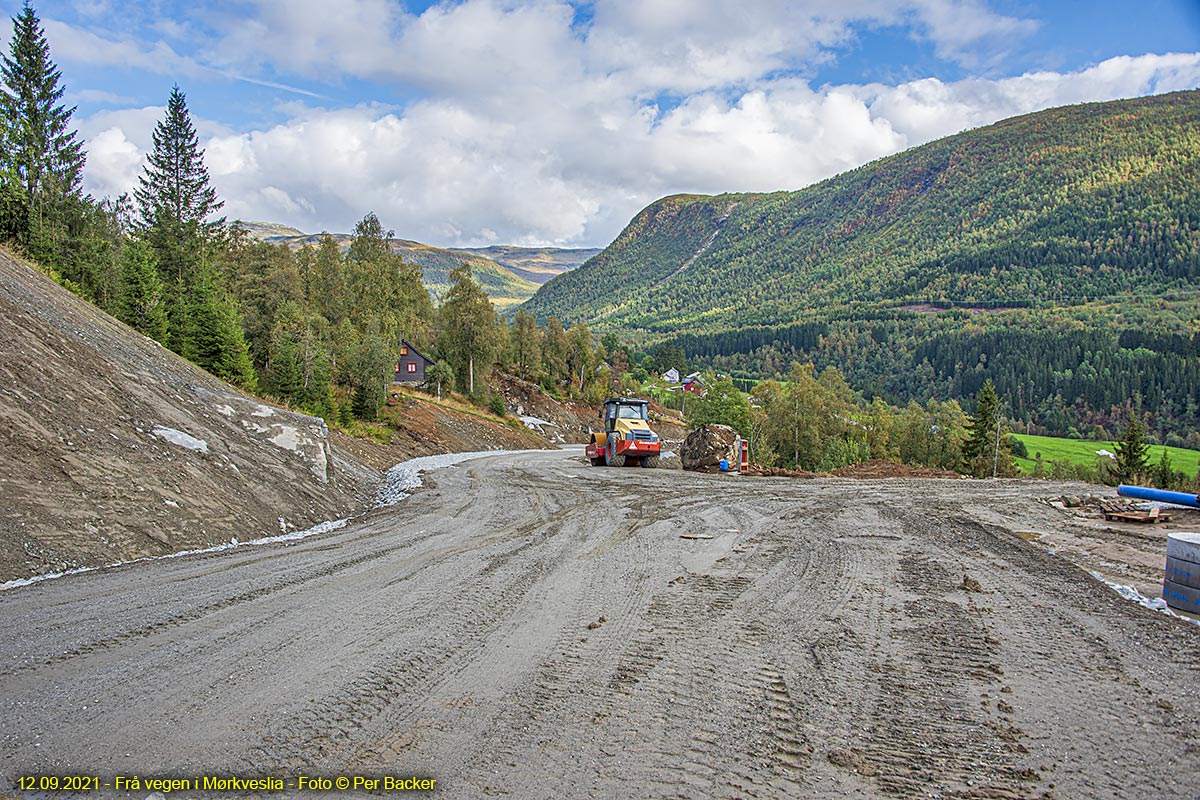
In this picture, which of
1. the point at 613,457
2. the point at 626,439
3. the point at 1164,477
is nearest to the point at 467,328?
the point at 613,457

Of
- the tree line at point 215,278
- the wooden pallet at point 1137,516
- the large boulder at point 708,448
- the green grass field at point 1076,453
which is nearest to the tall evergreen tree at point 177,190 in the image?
the tree line at point 215,278

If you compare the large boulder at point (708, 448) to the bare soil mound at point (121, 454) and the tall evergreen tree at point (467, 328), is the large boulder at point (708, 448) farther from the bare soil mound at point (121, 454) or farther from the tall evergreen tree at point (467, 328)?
the tall evergreen tree at point (467, 328)

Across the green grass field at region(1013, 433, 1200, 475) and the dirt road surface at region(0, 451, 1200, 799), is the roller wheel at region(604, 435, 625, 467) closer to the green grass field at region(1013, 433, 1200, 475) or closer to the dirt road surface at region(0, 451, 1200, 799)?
the dirt road surface at region(0, 451, 1200, 799)

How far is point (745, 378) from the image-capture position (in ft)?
553

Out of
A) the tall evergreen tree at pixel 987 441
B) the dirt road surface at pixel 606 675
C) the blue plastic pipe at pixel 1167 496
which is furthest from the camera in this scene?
the tall evergreen tree at pixel 987 441

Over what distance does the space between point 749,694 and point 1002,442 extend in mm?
64621

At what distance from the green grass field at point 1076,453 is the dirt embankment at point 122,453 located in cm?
8636

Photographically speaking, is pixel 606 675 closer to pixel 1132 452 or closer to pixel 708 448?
pixel 708 448

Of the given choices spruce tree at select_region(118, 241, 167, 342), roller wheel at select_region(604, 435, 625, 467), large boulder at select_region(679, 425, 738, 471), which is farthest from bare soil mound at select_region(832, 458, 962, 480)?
spruce tree at select_region(118, 241, 167, 342)

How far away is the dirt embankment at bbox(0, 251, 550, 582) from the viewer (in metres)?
7.76

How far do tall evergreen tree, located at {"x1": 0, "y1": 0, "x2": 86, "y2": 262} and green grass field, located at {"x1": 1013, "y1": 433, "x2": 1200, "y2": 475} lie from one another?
92.2 m

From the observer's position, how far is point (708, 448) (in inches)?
1283

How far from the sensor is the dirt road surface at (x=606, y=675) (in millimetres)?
3795

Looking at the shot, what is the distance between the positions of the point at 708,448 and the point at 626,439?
5688 millimetres
